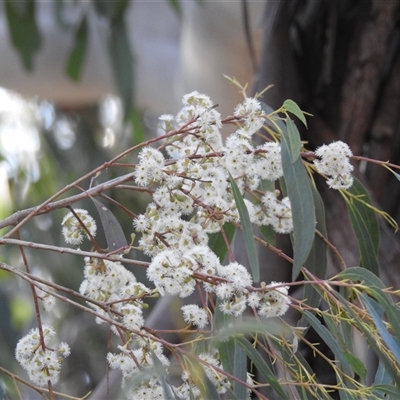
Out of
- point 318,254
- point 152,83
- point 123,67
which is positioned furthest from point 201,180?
point 152,83

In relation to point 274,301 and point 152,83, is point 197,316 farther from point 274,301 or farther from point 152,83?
point 152,83

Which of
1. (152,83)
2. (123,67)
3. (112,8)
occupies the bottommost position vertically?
(152,83)

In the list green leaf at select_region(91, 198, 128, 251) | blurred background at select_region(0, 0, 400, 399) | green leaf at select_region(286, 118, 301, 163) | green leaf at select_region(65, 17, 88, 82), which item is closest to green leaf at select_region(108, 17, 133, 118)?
blurred background at select_region(0, 0, 400, 399)

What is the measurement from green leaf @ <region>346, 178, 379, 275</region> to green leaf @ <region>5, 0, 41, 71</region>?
3.27 feet

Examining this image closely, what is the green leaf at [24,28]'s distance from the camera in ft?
4.66

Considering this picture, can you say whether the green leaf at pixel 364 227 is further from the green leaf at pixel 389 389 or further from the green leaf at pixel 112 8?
the green leaf at pixel 112 8

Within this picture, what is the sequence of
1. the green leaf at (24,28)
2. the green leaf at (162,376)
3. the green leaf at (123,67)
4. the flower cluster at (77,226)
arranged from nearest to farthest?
1. the green leaf at (162,376)
2. the flower cluster at (77,226)
3. the green leaf at (123,67)
4. the green leaf at (24,28)

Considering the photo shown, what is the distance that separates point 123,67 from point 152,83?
1.60 feet

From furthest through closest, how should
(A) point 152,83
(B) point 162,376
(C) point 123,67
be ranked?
(A) point 152,83 < (C) point 123,67 < (B) point 162,376

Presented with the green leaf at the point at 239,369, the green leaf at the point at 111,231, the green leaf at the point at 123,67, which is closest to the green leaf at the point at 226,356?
the green leaf at the point at 239,369

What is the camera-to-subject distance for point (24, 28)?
56.9 inches

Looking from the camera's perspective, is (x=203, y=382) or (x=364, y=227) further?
(x=364, y=227)

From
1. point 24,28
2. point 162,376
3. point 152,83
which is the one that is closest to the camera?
point 162,376

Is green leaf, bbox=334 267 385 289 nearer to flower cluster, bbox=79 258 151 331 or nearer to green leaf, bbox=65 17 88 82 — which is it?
flower cluster, bbox=79 258 151 331
